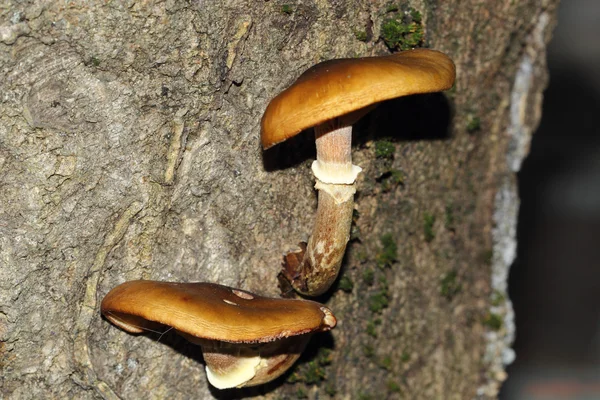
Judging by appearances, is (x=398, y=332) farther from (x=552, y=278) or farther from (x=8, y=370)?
(x=552, y=278)

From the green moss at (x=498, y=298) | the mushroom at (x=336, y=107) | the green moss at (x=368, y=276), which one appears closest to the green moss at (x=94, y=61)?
the mushroom at (x=336, y=107)

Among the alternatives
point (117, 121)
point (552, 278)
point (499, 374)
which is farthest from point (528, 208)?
point (117, 121)

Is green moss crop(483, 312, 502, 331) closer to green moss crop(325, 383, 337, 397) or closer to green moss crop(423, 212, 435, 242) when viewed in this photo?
green moss crop(423, 212, 435, 242)

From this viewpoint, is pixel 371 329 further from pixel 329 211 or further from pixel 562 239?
pixel 562 239

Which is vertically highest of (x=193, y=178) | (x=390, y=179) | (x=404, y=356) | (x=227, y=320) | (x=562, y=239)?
(x=193, y=178)

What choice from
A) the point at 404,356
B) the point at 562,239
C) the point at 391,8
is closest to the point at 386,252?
the point at 404,356

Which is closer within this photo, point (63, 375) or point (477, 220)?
point (63, 375)

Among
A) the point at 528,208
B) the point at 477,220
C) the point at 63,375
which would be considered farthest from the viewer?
the point at 528,208
